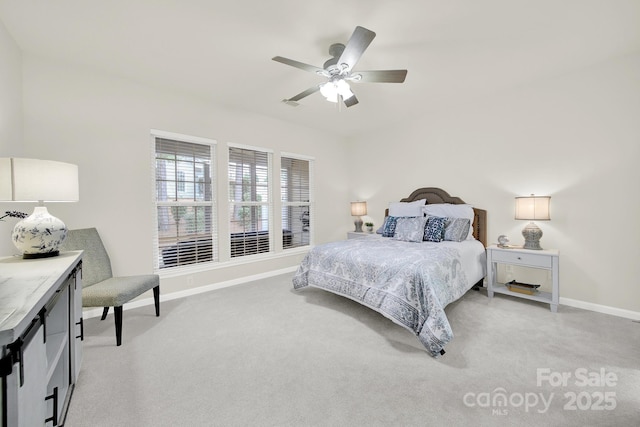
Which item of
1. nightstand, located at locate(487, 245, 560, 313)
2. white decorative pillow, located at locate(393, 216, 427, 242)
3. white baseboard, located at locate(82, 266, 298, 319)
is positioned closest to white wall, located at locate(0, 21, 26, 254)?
white baseboard, located at locate(82, 266, 298, 319)

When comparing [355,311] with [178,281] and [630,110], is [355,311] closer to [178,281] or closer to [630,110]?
[178,281]

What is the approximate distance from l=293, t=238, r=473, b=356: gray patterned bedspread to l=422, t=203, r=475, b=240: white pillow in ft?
2.87


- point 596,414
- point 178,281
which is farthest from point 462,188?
point 178,281

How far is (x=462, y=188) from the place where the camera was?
161 inches

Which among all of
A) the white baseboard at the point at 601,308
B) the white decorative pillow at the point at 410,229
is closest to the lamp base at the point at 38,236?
the white decorative pillow at the point at 410,229

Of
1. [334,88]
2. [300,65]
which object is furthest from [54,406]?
[334,88]

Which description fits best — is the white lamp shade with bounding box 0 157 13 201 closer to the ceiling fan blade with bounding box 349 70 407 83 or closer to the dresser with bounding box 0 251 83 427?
the dresser with bounding box 0 251 83 427

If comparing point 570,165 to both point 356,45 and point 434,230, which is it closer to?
Answer: point 434,230

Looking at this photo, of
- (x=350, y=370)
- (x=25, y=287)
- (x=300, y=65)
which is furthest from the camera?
(x=300, y=65)

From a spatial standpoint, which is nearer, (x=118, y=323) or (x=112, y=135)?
(x=118, y=323)

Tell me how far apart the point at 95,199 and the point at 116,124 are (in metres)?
0.89

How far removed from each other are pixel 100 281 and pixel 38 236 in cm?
120

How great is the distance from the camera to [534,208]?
3109mm

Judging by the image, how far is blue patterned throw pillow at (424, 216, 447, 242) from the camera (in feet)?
11.8
